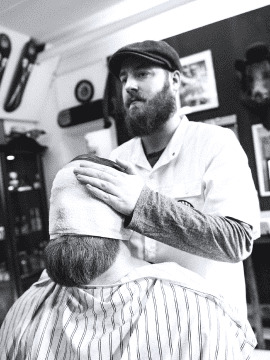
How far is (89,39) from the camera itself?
11.6ft

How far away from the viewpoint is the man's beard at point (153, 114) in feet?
5.14

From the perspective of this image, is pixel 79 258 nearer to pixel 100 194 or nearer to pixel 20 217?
pixel 100 194

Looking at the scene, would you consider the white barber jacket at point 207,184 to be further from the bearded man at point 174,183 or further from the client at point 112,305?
the client at point 112,305

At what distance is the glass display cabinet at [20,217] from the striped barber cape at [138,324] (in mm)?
2880

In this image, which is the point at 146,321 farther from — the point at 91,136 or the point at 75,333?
the point at 91,136

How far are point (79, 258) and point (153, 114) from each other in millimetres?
743

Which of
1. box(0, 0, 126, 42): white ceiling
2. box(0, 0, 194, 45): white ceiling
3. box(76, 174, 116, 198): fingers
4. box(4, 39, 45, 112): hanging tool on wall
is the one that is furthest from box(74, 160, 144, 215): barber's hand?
box(4, 39, 45, 112): hanging tool on wall

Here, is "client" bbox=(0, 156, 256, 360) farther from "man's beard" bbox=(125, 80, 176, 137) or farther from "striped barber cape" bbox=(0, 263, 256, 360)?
"man's beard" bbox=(125, 80, 176, 137)

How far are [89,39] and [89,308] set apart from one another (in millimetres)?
2981

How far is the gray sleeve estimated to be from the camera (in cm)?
112

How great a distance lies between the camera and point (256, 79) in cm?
289

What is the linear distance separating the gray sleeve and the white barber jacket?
0.11m

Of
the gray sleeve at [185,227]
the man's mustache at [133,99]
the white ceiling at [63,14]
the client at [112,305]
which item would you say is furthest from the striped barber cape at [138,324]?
the white ceiling at [63,14]

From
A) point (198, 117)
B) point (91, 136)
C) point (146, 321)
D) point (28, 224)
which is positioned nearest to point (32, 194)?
point (28, 224)
